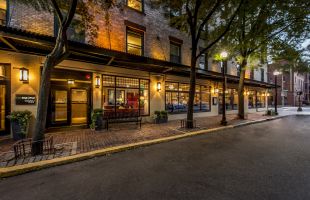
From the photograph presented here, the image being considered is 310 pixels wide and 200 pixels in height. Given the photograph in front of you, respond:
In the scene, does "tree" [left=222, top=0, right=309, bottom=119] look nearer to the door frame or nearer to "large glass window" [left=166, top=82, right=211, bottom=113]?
"large glass window" [left=166, top=82, right=211, bottom=113]

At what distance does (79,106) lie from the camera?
9328 mm

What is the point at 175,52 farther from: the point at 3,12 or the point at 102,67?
the point at 3,12

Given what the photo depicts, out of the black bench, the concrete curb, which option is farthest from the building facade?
the concrete curb

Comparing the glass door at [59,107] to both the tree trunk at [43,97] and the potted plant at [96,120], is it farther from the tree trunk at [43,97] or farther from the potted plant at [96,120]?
the tree trunk at [43,97]

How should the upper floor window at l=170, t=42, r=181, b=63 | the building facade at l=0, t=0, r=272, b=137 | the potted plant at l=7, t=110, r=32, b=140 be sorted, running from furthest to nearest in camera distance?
the upper floor window at l=170, t=42, r=181, b=63
the building facade at l=0, t=0, r=272, b=137
the potted plant at l=7, t=110, r=32, b=140

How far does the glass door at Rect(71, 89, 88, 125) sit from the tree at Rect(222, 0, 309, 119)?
36.5 feet

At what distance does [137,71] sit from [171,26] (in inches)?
220

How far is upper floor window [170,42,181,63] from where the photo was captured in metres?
13.8

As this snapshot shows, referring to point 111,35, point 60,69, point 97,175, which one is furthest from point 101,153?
point 111,35

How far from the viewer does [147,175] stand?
152 inches

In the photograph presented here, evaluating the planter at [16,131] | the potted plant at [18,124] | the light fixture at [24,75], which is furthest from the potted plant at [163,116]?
the light fixture at [24,75]

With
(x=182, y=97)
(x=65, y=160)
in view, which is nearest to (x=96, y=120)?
(x=65, y=160)

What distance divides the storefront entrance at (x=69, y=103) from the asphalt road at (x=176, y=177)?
198 inches

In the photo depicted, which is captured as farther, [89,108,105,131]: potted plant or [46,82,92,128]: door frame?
[89,108,105,131]: potted plant
